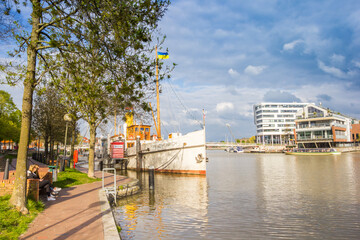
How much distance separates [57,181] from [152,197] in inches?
213

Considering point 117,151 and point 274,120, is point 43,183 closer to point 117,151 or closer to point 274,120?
point 117,151

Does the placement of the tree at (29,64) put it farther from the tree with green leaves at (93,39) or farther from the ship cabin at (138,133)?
the ship cabin at (138,133)

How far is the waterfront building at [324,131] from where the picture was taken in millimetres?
82188

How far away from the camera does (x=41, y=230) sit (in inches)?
244

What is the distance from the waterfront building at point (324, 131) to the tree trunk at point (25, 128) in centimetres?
9002

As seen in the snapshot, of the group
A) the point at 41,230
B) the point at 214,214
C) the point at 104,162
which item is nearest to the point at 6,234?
the point at 41,230

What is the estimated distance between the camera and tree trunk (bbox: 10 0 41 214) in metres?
7.45

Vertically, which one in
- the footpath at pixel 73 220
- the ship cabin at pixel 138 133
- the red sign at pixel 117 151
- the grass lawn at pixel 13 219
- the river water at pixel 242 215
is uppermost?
the ship cabin at pixel 138 133

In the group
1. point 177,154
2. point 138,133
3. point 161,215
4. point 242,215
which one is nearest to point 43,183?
point 161,215

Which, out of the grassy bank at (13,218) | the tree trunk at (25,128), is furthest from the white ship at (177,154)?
the tree trunk at (25,128)

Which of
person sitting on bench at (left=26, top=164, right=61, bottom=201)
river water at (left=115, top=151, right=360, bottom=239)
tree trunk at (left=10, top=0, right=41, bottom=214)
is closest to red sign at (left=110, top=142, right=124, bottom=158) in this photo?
river water at (left=115, top=151, right=360, bottom=239)

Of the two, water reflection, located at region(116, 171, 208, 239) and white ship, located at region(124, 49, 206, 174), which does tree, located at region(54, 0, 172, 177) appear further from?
white ship, located at region(124, 49, 206, 174)

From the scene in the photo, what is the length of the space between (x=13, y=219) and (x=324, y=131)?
92862 millimetres

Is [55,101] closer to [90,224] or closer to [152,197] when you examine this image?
[152,197]
